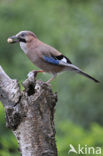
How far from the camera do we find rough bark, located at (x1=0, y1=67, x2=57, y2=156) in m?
4.28

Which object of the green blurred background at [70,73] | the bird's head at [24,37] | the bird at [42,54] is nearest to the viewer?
the bird's head at [24,37]

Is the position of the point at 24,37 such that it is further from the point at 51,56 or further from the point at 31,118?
the point at 31,118

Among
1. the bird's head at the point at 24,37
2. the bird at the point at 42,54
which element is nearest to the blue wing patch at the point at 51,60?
the bird at the point at 42,54

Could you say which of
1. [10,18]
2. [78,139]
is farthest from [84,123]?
[10,18]

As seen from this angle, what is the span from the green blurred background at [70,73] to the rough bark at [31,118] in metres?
2.09

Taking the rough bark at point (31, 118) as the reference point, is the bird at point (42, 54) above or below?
above

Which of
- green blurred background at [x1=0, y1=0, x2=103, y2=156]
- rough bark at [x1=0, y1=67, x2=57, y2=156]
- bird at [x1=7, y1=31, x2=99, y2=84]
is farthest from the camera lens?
green blurred background at [x1=0, y1=0, x2=103, y2=156]

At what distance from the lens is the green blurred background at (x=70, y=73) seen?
24.0 feet

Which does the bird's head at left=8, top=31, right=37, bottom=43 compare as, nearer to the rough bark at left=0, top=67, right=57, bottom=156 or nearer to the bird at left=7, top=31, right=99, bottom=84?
the bird at left=7, top=31, right=99, bottom=84

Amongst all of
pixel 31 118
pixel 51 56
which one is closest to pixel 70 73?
pixel 51 56

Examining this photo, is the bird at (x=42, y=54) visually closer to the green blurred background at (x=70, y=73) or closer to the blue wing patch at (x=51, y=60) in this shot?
the blue wing patch at (x=51, y=60)

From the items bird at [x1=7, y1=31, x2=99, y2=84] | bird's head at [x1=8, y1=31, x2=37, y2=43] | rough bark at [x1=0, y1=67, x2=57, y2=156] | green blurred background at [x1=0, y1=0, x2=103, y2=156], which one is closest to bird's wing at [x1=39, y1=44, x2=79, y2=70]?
bird at [x1=7, y1=31, x2=99, y2=84]

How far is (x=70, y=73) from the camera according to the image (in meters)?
11.0

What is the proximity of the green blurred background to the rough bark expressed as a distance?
6.86ft
